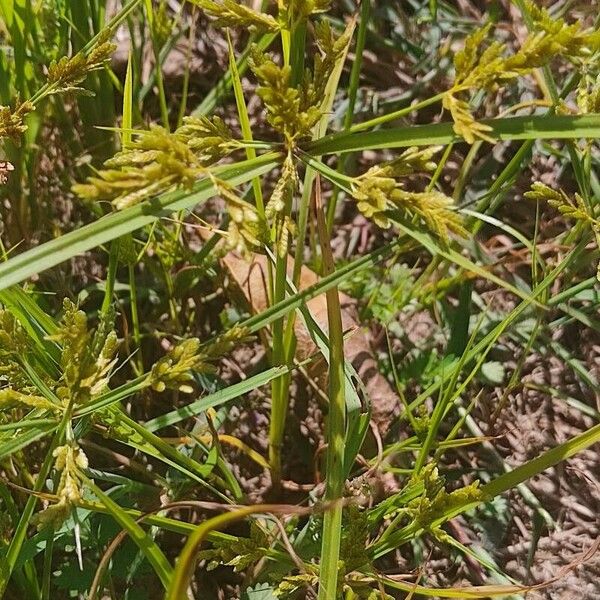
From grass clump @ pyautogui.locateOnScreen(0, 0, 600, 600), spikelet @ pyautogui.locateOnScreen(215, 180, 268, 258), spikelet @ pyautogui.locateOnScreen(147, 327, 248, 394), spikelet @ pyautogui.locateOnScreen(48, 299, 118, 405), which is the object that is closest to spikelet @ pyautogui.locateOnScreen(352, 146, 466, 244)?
grass clump @ pyautogui.locateOnScreen(0, 0, 600, 600)

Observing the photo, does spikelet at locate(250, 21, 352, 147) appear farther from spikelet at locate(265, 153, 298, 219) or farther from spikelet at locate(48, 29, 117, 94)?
spikelet at locate(48, 29, 117, 94)

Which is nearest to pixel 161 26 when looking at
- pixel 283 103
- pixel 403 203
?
pixel 283 103

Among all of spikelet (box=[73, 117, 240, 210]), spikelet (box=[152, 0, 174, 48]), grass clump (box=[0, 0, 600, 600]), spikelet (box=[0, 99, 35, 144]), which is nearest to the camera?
spikelet (box=[73, 117, 240, 210])

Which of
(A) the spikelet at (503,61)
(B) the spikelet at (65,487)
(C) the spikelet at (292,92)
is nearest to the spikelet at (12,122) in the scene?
(C) the spikelet at (292,92)

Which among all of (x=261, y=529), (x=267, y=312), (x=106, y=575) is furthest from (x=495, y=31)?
(x=106, y=575)

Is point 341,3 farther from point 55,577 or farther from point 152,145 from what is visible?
point 55,577

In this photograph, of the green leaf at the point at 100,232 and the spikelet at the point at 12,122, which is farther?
the spikelet at the point at 12,122

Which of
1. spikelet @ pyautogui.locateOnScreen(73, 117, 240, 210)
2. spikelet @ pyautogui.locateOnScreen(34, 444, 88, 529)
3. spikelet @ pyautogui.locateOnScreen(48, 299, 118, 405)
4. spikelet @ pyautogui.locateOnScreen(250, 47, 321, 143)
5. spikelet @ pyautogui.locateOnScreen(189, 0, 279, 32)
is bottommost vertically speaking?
spikelet @ pyautogui.locateOnScreen(34, 444, 88, 529)

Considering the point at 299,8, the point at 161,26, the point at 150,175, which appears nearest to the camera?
the point at 150,175

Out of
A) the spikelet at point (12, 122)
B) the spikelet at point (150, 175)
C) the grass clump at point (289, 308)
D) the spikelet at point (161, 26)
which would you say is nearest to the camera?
the spikelet at point (150, 175)

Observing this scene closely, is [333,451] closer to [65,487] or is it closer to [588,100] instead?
[65,487]

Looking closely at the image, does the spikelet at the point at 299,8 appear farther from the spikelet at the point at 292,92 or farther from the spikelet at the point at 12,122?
the spikelet at the point at 12,122
